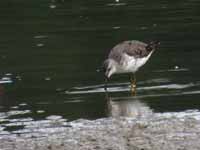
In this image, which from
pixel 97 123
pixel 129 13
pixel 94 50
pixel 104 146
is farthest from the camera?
pixel 129 13

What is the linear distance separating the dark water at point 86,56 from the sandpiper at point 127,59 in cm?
26

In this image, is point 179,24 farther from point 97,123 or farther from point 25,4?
point 97,123

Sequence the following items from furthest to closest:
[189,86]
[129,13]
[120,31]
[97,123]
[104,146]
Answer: [129,13] → [120,31] → [189,86] → [97,123] → [104,146]

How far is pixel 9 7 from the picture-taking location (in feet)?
89.7

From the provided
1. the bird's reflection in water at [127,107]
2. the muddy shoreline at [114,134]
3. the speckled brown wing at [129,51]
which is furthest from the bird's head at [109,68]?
the muddy shoreline at [114,134]

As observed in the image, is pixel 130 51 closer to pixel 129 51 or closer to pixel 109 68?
pixel 129 51

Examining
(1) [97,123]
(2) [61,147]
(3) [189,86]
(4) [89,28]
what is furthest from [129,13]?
(2) [61,147]

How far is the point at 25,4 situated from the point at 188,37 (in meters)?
8.56

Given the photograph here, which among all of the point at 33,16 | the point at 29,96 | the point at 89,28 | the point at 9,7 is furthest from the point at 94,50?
the point at 9,7

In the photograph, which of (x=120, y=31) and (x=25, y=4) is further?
(x=25, y=4)

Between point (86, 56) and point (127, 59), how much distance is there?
246 cm

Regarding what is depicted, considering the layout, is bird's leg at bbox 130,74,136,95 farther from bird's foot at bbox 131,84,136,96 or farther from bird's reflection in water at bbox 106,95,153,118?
bird's reflection in water at bbox 106,95,153,118

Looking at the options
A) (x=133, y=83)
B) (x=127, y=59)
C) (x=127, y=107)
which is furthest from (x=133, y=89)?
(x=127, y=107)

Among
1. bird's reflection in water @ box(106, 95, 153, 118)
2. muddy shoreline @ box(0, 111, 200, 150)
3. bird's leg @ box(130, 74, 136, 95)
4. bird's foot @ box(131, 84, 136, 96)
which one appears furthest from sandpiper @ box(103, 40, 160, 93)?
muddy shoreline @ box(0, 111, 200, 150)
